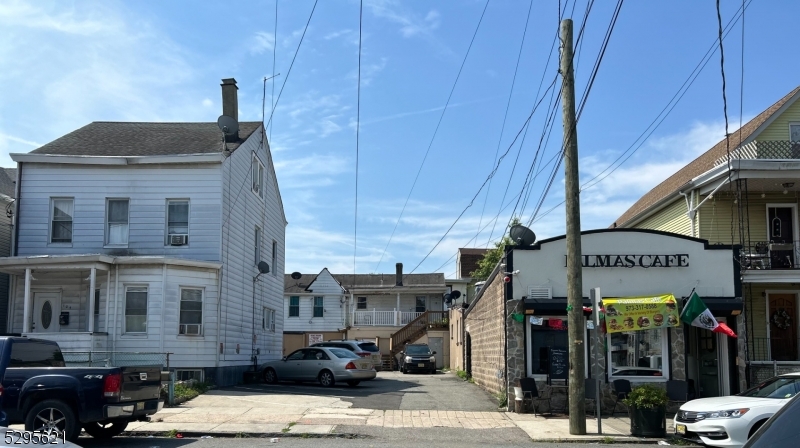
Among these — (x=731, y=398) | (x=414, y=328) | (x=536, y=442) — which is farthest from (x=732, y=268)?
(x=414, y=328)

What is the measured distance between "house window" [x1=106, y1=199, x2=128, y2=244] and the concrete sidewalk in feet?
23.4

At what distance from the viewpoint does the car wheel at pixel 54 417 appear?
1173cm

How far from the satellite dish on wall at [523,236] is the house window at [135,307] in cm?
1115

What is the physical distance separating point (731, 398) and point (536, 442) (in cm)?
347

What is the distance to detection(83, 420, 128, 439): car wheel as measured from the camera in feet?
42.9

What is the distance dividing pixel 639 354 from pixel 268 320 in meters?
16.6

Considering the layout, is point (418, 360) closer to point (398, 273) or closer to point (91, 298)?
point (398, 273)

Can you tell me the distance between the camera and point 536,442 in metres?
13.7

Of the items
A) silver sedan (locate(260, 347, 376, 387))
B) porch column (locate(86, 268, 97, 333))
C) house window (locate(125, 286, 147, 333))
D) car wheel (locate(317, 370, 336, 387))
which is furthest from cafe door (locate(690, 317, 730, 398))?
porch column (locate(86, 268, 97, 333))

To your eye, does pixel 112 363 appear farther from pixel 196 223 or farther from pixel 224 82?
pixel 224 82

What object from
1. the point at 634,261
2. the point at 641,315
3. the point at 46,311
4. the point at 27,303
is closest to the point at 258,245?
the point at 46,311

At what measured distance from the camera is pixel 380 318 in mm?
47812

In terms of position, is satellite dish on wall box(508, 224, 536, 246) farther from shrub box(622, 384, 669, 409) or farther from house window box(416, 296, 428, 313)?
house window box(416, 296, 428, 313)

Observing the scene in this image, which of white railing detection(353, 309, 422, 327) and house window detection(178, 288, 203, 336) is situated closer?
house window detection(178, 288, 203, 336)
